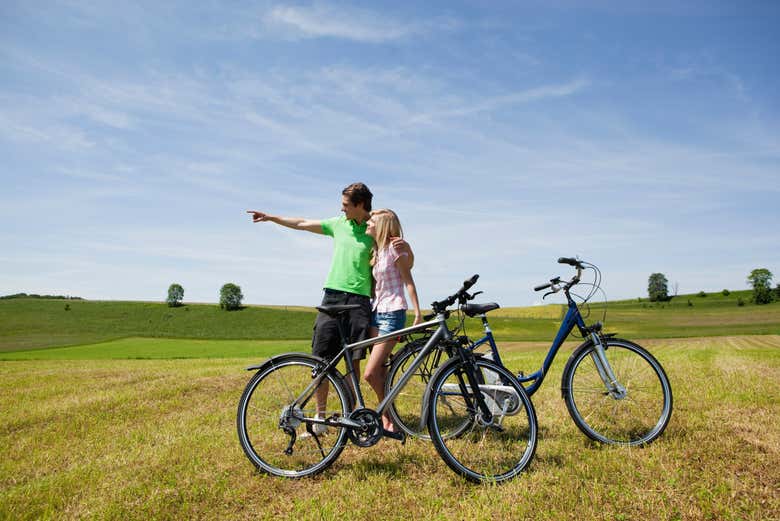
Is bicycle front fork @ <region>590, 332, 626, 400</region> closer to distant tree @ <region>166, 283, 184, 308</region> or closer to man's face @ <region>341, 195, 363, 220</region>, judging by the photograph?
man's face @ <region>341, 195, 363, 220</region>

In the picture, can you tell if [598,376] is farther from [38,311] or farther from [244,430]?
[38,311]

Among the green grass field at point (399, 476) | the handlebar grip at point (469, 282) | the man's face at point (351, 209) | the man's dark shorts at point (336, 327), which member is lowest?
the green grass field at point (399, 476)

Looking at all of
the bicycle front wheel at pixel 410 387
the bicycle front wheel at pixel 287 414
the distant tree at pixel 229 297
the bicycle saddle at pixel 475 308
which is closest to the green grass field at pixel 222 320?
the distant tree at pixel 229 297

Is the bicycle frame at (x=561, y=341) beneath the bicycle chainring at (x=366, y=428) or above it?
above

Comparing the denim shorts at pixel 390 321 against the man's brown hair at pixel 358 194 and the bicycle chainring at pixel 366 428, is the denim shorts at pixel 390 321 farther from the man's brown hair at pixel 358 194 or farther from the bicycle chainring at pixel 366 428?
the man's brown hair at pixel 358 194

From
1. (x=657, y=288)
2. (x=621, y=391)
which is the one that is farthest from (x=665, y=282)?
(x=621, y=391)

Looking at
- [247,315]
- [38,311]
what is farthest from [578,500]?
[38,311]

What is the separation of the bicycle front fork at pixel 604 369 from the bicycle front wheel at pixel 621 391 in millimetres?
10

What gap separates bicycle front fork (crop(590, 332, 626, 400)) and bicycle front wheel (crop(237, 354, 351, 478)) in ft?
8.41

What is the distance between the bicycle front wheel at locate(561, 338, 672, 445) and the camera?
489 centimetres

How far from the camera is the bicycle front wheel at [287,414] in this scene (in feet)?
14.7

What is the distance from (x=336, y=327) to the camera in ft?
16.8

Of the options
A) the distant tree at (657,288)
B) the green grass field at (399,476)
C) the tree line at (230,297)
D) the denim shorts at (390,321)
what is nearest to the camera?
the green grass field at (399,476)

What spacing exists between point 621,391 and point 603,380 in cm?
19
